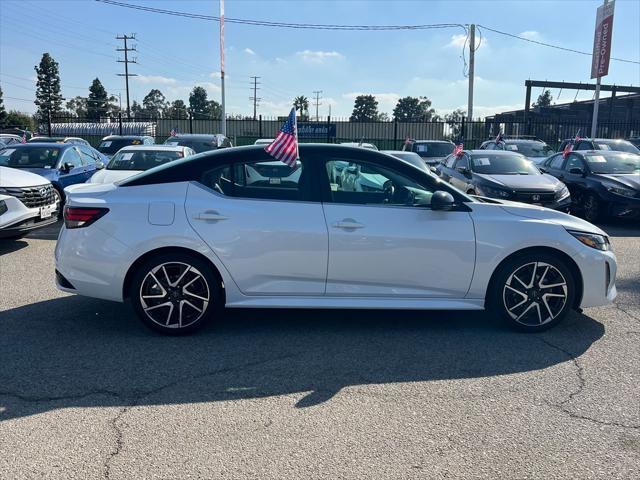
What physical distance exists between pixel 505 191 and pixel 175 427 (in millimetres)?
8913

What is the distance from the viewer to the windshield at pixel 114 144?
1850 centimetres

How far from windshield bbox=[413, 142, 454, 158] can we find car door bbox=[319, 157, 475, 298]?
16.0m

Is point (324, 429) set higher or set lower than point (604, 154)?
lower

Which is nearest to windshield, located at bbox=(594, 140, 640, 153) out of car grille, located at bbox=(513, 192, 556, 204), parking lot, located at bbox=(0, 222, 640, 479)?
car grille, located at bbox=(513, 192, 556, 204)

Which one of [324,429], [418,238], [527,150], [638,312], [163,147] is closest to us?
[324,429]

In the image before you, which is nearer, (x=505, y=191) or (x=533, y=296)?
(x=533, y=296)

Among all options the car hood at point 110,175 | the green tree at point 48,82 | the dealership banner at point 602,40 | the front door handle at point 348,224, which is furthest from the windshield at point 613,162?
the green tree at point 48,82

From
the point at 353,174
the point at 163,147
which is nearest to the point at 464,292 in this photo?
the point at 353,174

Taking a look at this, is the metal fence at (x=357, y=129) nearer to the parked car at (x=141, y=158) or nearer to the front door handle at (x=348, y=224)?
the parked car at (x=141, y=158)

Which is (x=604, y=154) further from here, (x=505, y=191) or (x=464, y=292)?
(x=464, y=292)

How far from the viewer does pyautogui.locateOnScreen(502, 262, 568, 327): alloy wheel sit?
4.77 metres

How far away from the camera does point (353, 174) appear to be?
478 centimetres

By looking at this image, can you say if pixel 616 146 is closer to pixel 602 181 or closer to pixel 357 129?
pixel 602 181

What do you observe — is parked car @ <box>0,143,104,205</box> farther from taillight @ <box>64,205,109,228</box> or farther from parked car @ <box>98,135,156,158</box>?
parked car @ <box>98,135,156,158</box>
